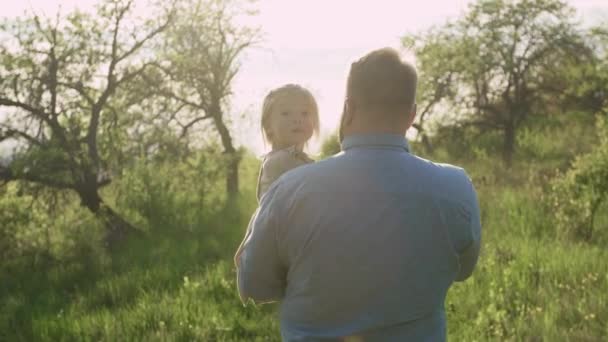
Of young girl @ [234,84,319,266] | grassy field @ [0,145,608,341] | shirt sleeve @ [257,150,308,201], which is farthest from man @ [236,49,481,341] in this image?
grassy field @ [0,145,608,341]

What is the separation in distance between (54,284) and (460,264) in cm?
731

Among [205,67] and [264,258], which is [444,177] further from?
[205,67]

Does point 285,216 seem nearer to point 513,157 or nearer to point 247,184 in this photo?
point 247,184

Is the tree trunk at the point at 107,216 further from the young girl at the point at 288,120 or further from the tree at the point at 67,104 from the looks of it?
the young girl at the point at 288,120

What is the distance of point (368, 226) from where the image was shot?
6.46ft

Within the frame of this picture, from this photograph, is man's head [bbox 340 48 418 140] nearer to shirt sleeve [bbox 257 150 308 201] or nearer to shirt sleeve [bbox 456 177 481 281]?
shirt sleeve [bbox 456 177 481 281]

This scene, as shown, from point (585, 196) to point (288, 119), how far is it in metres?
5.85

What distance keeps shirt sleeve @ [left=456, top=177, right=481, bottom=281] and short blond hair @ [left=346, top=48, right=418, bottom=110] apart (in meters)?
0.37

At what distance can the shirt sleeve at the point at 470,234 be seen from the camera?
2.13 metres

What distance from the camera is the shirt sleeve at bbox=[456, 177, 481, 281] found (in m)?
2.13

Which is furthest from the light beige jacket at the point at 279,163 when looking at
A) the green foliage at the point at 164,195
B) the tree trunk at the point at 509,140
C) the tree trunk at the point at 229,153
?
the tree trunk at the point at 509,140

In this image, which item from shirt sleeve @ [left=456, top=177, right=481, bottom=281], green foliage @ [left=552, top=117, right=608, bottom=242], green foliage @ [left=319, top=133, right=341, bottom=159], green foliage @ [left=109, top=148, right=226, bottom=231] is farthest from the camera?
green foliage @ [left=319, top=133, right=341, bottom=159]

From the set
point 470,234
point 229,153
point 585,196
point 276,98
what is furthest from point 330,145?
point 470,234

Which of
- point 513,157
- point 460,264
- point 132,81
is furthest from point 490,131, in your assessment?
point 460,264
